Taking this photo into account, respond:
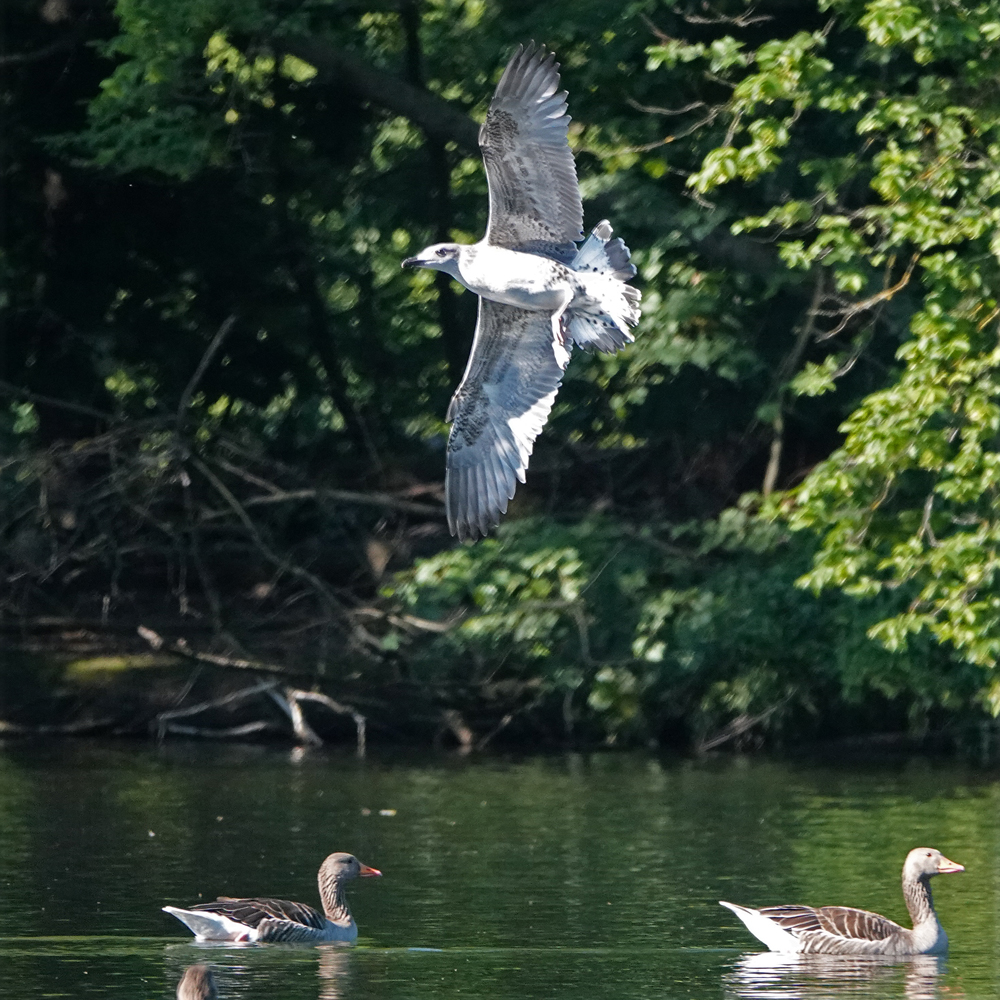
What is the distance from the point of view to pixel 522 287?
11.0 metres

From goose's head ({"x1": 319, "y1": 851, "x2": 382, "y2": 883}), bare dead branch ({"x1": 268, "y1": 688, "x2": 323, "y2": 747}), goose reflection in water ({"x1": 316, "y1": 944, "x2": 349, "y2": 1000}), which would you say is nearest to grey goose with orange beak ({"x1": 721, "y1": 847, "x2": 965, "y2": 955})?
goose reflection in water ({"x1": 316, "y1": 944, "x2": 349, "y2": 1000})

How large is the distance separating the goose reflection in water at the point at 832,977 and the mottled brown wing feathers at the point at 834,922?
11 cm

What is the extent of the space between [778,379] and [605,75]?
2.75 metres

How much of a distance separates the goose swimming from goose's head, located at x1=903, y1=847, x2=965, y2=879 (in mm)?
2746

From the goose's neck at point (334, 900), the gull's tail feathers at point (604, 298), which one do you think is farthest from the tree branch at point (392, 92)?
the goose's neck at point (334, 900)

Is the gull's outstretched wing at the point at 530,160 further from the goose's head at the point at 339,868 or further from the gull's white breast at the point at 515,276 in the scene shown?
the goose's head at the point at 339,868

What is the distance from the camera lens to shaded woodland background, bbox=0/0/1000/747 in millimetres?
14625

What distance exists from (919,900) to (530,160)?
4047 mm

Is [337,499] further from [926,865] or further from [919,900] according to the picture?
[919,900]

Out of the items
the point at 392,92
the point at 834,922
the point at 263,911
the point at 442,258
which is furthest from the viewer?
the point at 392,92

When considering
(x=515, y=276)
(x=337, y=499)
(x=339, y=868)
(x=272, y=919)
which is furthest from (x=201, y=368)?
(x=272, y=919)

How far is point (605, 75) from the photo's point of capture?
17062 millimetres

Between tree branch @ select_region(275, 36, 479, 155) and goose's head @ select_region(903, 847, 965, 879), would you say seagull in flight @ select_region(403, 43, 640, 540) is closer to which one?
goose's head @ select_region(903, 847, 965, 879)

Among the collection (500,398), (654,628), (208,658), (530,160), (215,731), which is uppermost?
(530,160)
